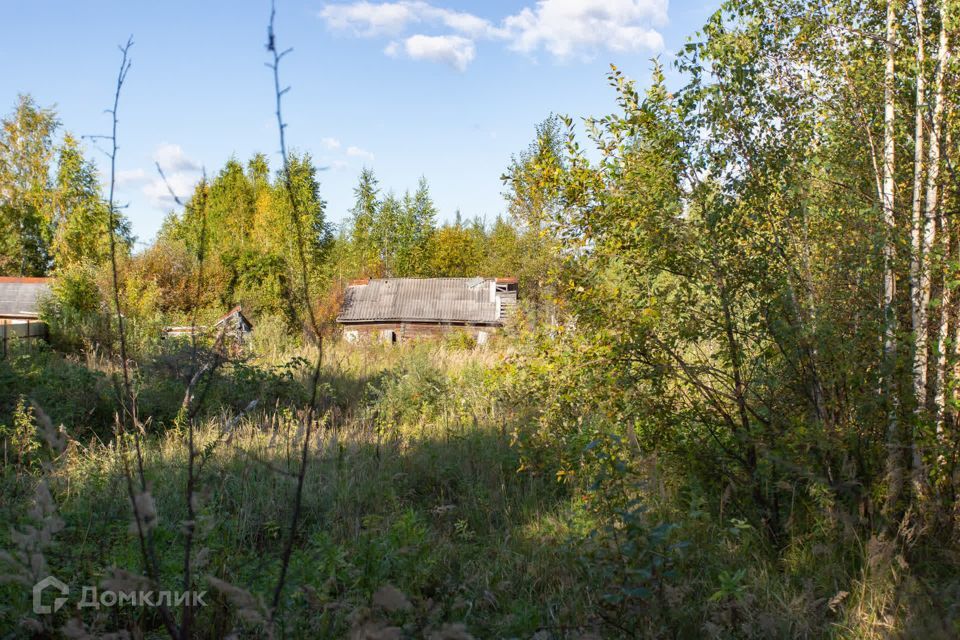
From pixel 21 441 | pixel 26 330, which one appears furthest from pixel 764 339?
pixel 26 330

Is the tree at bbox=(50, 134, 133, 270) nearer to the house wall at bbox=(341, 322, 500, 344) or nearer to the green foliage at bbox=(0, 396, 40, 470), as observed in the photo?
the house wall at bbox=(341, 322, 500, 344)

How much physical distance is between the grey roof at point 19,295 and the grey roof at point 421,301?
423 inches

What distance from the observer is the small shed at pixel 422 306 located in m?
26.2

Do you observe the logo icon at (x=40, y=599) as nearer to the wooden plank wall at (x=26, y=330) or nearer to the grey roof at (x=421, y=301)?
the wooden plank wall at (x=26, y=330)

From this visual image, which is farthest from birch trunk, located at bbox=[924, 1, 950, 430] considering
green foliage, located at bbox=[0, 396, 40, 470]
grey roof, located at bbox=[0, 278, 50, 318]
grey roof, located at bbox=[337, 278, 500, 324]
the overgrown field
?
grey roof, located at bbox=[0, 278, 50, 318]

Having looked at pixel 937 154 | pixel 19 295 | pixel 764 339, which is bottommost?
pixel 764 339

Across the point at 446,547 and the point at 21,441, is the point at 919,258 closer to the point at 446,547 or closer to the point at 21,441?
the point at 446,547

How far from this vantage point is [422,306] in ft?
88.8

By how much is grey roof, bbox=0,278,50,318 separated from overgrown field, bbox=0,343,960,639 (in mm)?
19673

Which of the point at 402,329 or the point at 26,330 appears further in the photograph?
the point at 402,329

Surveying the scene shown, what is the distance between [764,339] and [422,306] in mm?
23180

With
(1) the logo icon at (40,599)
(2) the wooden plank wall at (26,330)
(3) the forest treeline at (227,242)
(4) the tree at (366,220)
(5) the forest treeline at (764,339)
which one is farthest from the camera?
(4) the tree at (366,220)

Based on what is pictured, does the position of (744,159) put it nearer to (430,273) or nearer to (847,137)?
(847,137)

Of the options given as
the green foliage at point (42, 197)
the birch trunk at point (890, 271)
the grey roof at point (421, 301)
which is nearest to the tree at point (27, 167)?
the green foliage at point (42, 197)
